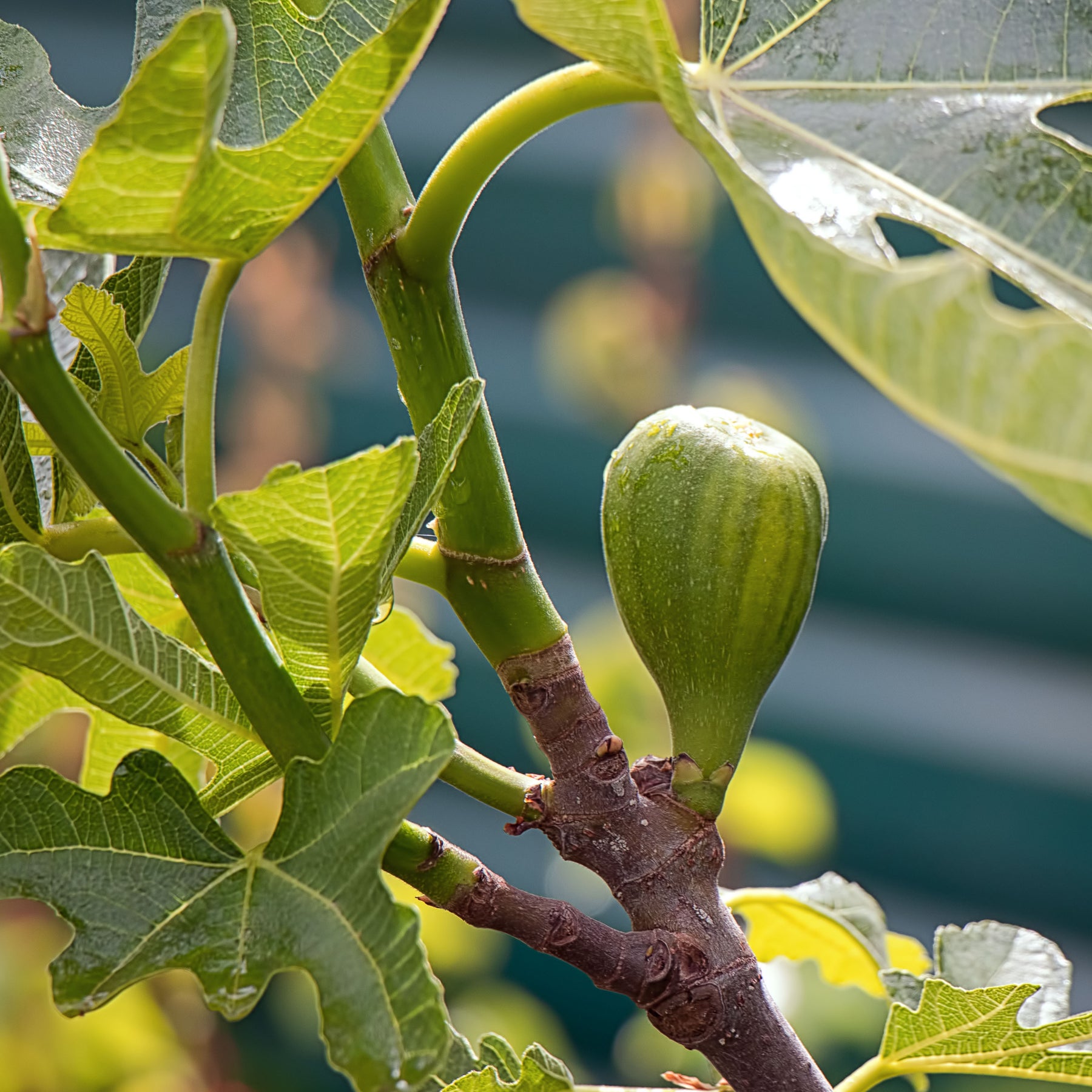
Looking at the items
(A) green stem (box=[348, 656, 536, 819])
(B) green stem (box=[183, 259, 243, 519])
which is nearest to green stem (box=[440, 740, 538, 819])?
(A) green stem (box=[348, 656, 536, 819])

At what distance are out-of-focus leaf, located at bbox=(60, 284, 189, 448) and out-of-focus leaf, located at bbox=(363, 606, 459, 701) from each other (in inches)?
6.0

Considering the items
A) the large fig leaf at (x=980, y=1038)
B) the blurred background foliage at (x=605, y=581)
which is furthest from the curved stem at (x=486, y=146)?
the blurred background foliage at (x=605, y=581)

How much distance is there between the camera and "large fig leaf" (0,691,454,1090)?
25 centimetres

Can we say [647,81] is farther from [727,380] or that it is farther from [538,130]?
[727,380]

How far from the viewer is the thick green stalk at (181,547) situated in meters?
0.26

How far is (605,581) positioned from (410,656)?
170 centimetres

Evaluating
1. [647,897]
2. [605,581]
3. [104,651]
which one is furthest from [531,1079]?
[605,581]

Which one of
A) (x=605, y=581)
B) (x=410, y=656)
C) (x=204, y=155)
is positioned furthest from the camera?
(x=605, y=581)

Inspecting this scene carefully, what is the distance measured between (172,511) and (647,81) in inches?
5.3

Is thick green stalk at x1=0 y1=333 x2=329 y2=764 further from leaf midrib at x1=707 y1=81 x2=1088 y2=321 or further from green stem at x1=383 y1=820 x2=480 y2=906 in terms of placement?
leaf midrib at x1=707 y1=81 x2=1088 y2=321

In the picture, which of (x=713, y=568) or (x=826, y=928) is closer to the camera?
(x=713, y=568)

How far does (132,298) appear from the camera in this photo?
0.40m

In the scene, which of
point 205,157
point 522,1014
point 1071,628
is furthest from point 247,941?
point 1071,628

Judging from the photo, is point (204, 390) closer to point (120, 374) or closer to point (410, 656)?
point (120, 374)
